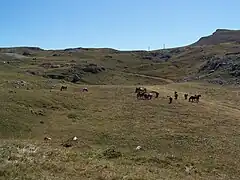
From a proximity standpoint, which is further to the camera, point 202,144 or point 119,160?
point 202,144

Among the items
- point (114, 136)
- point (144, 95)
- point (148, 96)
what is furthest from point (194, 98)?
point (114, 136)

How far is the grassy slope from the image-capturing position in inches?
→ 973

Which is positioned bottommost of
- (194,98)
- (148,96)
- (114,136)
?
Result: (114,136)

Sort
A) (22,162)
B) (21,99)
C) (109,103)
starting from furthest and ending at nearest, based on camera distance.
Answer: (109,103), (21,99), (22,162)

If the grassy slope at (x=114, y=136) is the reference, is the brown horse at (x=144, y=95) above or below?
above

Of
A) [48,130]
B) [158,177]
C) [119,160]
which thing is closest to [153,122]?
[48,130]

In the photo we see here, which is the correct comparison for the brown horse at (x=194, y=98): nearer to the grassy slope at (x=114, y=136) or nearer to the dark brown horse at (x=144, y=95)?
the grassy slope at (x=114, y=136)

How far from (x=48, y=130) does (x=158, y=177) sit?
17823 millimetres

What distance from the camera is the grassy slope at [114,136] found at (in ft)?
81.0

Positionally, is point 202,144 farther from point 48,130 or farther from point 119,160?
point 48,130

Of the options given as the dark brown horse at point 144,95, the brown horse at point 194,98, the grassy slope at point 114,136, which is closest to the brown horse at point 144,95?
the dark brown horse at point 144,95

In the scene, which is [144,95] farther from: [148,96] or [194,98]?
[194,98]

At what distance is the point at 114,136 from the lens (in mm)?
38156

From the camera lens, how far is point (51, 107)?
4897 centimetres
